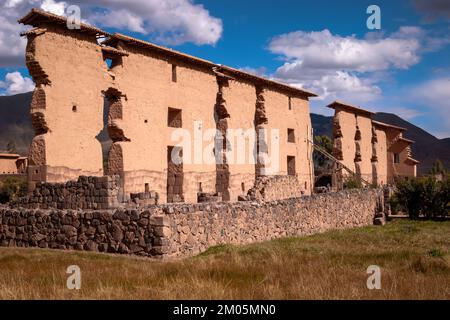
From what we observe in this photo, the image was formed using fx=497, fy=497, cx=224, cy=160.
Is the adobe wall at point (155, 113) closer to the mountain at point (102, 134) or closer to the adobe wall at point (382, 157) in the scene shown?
the adobe wall at point (382, 157)

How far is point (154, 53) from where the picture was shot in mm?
20875

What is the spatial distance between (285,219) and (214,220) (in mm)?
4460

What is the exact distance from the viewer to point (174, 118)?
2234 cm

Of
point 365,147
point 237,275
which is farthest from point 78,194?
point 365,147

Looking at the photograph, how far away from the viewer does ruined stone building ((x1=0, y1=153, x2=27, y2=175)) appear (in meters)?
43.5

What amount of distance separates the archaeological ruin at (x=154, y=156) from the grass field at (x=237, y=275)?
1.01 meters

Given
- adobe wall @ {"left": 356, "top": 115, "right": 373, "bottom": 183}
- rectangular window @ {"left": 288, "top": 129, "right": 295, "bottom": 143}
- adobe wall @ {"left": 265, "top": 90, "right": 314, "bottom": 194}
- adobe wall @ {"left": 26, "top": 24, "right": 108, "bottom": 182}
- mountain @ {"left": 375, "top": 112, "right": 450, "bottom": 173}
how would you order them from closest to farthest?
adobe wall @ {"left": 26, "top": 24, "right": 108, "bottom": 182}
adobe wall @ {"left": 265, "top": 90, "right": 314, "bottom": 194}
rectangular window @ {"left": 288, "top": 129, "right": 295, "bottom": 143}
adobe wall @ {"left": 356, "top": 115, "right": 373, "bottom": 183}
mountain @ {"left": 375, "top": 112, "right": 450, "bottom": 173}

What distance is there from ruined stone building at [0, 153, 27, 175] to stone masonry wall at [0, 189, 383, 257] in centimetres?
3195

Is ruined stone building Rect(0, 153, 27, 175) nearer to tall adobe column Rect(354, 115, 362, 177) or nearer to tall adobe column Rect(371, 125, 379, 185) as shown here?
tall adobe column Rect(354, 115, 362, 177)

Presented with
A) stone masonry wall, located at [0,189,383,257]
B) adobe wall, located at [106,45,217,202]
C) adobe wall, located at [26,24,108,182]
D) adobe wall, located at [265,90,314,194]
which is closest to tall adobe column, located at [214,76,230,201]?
adobe wall, located at [106,45,217,202]

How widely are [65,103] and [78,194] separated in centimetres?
351

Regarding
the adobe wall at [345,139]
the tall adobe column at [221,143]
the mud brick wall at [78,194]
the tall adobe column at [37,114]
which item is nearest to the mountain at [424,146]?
the adobe wall at [345,139]

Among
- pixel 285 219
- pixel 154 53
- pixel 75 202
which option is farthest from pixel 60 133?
pixel 285 219

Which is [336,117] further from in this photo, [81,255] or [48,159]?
Answer: [81,255]
